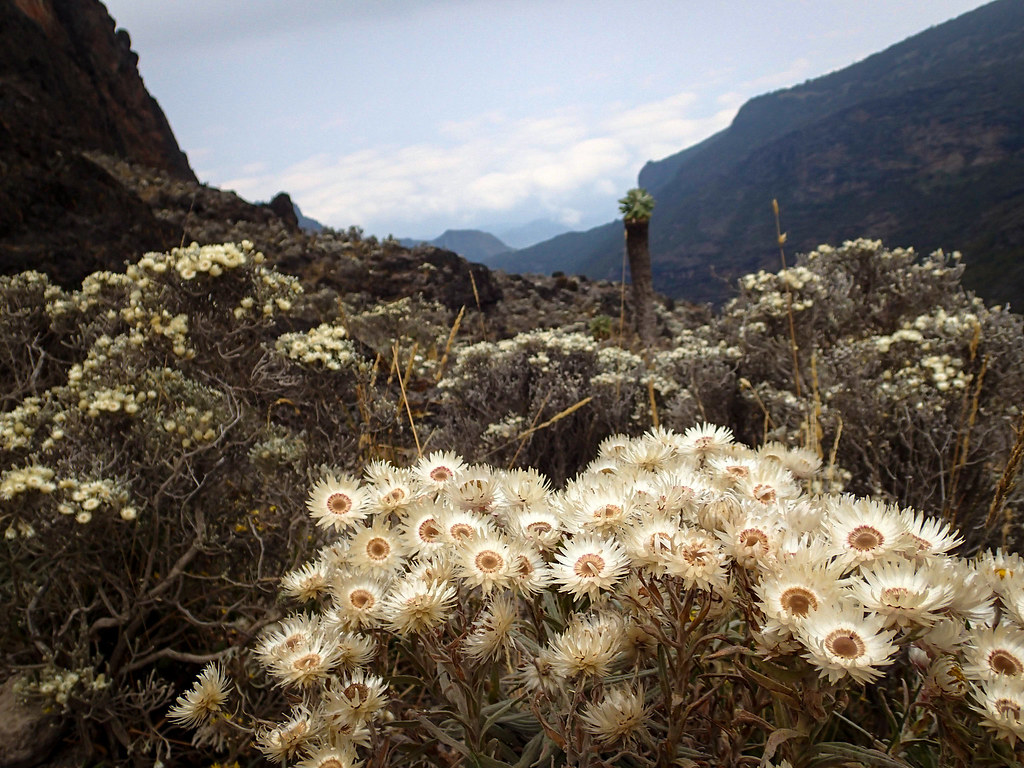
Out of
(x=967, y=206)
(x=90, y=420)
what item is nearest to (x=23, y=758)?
(x=90, y=420)

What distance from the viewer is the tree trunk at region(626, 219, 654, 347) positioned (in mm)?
15695

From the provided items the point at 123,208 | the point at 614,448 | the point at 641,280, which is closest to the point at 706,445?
the point at 614,448

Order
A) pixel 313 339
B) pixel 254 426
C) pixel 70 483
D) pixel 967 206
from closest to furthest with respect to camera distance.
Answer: pixel 70 483, pixel 254 426, pixel 313 339, pixel 967 206

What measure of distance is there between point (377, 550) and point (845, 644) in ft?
2.35

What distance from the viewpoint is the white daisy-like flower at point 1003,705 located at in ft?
2.31

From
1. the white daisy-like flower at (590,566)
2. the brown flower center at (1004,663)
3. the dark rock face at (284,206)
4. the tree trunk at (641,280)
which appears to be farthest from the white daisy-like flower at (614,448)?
the dark rock face at (284,206)

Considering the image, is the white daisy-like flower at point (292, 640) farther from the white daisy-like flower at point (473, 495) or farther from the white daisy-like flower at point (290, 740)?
the white daisy-like flower at point (473, 495)

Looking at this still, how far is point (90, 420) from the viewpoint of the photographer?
8.16ft

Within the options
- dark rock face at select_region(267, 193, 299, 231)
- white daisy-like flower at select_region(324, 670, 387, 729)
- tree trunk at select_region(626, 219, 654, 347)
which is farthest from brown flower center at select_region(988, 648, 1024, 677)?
dark rock face at select_region(267, 193, 299, 231)

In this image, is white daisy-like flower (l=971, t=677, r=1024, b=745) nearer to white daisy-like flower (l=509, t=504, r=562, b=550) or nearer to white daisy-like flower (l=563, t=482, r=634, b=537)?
white daisy-like flower (l=563, t=482, r=634, b=537)

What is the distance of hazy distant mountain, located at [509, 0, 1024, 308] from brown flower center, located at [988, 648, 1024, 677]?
233 feet

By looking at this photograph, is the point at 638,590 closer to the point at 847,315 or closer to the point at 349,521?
the point at 349,521

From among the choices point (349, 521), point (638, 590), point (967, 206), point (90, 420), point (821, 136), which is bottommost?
point (967, 206)

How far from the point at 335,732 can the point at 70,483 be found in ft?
5.39
